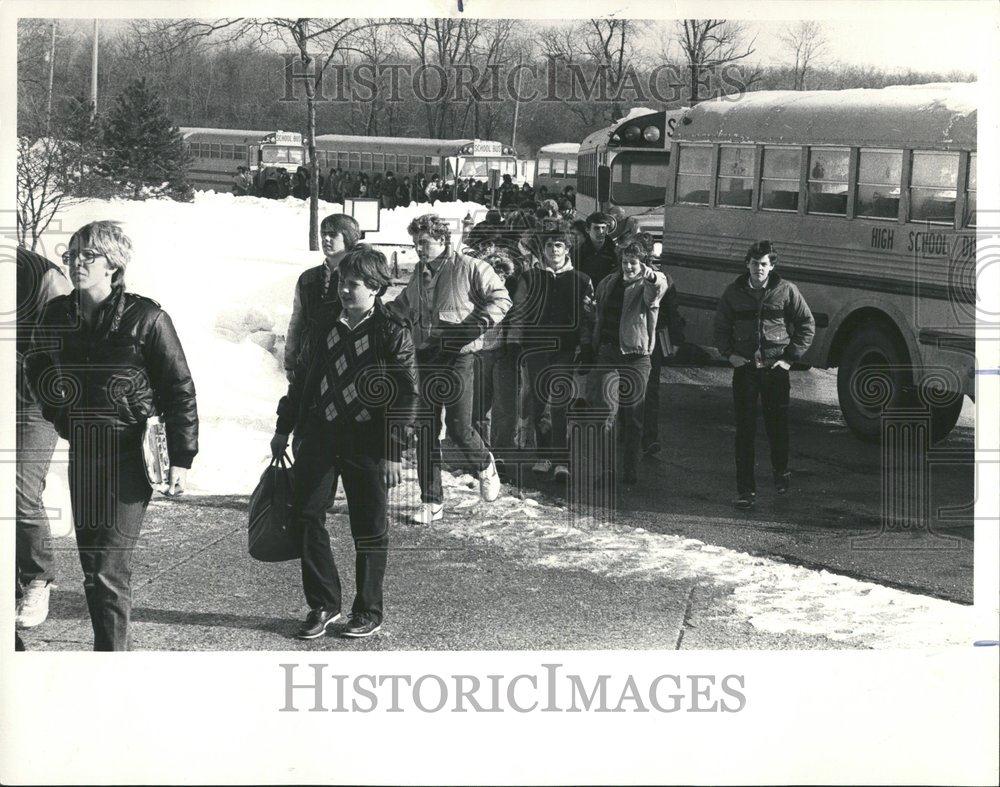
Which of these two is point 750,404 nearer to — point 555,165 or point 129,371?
point 555,165

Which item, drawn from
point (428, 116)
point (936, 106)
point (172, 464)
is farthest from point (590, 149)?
point (172, 464)

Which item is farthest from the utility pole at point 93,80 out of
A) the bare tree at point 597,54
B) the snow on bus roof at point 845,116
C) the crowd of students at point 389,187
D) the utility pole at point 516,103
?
the snow on bus roof at point 845,116

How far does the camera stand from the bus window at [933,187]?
8438 mm

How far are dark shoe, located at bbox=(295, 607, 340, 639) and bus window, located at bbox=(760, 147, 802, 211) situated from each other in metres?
4.46

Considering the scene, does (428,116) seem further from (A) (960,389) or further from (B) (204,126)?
(A) (960,389)

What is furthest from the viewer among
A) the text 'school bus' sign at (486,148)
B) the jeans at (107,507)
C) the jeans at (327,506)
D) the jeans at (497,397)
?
the jeans at (497,397)

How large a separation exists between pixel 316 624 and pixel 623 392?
114 inches

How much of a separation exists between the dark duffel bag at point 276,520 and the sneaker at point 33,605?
957 mm

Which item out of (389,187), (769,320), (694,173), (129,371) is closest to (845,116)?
(769,320)

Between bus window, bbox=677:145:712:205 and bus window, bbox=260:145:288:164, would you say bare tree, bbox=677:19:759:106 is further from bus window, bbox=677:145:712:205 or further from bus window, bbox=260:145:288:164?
bus window, bbox=677:145:712:205

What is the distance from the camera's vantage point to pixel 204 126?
7.42 meters

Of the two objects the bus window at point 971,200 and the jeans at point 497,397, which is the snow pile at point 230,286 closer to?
the jeans at point 497,397

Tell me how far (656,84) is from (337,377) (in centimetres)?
214

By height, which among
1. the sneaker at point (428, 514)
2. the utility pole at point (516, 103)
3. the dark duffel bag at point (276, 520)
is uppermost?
the utility pole at point (516, 103)
